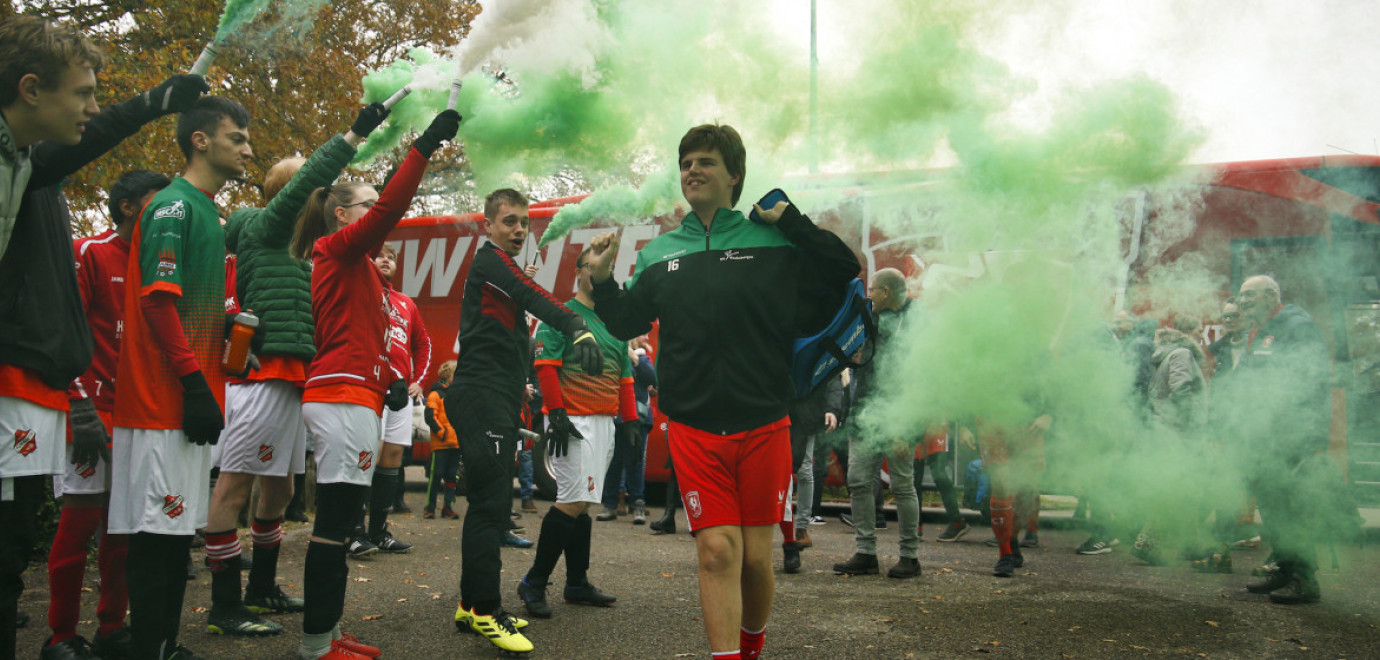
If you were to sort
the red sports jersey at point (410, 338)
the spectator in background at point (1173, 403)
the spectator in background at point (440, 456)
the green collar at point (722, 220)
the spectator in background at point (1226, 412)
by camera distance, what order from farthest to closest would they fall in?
the spectator in background at point (440, 456)
the red sports jersey at point (410, 338)
the spectator in background at point (1173, 403)
the spectator in background at point (1226, 412)
the green collar at point (722, 220)

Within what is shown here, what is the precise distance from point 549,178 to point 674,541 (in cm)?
380

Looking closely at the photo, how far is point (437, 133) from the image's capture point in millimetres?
3537

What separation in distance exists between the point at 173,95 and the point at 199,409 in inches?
43.9

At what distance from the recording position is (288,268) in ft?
14.2

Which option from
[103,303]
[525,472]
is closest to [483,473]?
[103,303]

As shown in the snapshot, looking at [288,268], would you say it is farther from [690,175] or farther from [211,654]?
[690,175]

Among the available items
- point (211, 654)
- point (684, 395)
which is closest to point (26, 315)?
point (211, 654)

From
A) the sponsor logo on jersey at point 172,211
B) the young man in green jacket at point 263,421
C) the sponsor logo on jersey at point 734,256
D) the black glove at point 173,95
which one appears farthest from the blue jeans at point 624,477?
the black glove at point 173,95

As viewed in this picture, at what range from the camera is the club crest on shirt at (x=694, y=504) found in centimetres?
316

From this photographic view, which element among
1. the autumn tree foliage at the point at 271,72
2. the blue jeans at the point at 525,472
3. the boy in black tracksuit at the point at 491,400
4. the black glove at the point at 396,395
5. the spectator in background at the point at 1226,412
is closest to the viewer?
the black glove at the point at 396,395

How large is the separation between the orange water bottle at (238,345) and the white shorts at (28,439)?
0.69 meters

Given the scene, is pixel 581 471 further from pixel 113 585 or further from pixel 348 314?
pixel 113 585

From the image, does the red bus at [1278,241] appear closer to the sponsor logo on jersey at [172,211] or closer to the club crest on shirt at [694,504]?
the club crest on shirt at [694,504]

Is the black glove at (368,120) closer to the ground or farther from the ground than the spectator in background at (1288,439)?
farther from the ground
